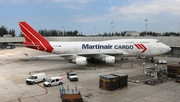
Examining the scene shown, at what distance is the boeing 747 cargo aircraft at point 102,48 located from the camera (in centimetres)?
3456

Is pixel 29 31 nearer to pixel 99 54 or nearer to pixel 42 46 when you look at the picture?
pixel 42 46

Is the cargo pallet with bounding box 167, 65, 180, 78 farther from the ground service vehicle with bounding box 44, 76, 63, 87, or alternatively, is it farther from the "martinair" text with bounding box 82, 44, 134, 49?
the ground service vehicle with bounding box 44, 76, 63, 87

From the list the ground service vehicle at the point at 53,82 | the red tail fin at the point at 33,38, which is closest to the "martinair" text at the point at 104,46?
the red tail fin at the point at 33,38

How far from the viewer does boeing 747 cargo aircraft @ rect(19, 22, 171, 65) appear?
113 ft

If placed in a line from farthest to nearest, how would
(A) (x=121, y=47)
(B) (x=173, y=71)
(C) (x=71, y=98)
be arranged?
(A) (x=121, y=47) → (B) (x=173, y=71) → (C) (x=71, y=98)

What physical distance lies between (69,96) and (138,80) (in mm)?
11063

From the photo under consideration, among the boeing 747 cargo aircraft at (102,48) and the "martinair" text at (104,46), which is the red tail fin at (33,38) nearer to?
the boeing 747 cargo aircraft at (102,48)

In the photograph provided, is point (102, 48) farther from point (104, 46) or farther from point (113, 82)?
point (113, 82)

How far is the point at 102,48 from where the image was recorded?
1468 inches

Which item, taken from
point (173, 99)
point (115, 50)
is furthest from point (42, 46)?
point (173, 99)

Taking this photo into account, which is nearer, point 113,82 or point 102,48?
point 113,82

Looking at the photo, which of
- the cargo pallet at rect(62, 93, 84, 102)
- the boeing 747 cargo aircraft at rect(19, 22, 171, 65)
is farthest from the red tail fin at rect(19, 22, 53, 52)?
the cargo pallet at rect(62, 93, 84, 102)

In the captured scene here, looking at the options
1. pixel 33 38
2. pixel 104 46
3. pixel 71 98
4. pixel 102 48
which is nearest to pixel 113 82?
pixel 71 98

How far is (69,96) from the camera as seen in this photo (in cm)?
1536
